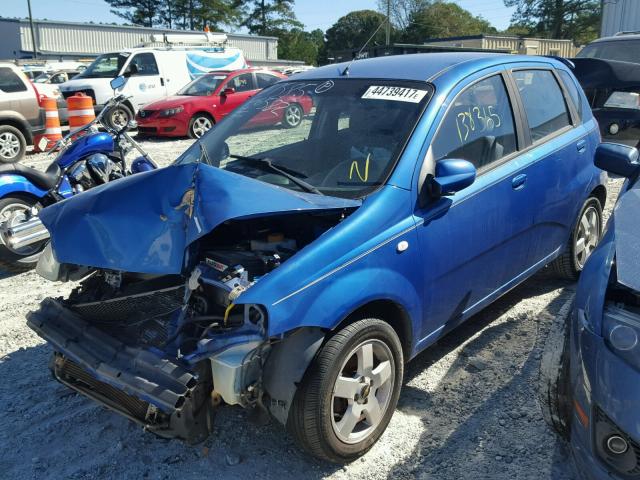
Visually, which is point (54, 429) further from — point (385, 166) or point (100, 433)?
point (385, 166)

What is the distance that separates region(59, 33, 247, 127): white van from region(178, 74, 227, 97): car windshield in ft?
5.64

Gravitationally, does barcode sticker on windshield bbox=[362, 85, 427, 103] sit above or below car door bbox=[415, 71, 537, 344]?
above

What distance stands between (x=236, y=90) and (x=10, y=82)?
4.96 m

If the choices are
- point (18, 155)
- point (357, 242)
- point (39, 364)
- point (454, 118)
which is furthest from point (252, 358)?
point (18, 155)

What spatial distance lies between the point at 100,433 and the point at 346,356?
146cm

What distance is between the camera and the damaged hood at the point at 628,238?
232 centimetres

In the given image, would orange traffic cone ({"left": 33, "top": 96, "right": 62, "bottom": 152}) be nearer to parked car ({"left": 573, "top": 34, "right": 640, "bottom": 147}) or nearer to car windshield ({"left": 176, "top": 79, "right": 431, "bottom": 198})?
car windshield ({"left": 176, "top": 79, "right": 431, "bottom": 198})

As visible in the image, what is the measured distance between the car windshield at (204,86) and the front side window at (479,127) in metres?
11.1

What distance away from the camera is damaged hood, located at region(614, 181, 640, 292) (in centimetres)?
232

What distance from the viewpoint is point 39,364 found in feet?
12.8

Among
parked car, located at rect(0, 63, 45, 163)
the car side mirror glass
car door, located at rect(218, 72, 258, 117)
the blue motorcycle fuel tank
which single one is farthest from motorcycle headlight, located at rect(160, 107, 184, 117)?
the car side mirror glass

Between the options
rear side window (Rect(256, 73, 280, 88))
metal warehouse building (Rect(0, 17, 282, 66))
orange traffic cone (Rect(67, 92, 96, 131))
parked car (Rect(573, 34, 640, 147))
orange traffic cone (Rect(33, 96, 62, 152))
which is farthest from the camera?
metal warehouse building (Rect(0, 17, 282, 66))

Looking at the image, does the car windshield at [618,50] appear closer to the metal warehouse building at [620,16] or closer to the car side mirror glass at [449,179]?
the car side mirror glass at [449,179]

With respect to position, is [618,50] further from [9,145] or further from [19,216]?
[9,145]
